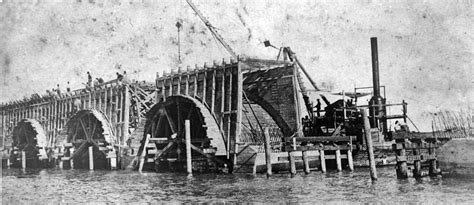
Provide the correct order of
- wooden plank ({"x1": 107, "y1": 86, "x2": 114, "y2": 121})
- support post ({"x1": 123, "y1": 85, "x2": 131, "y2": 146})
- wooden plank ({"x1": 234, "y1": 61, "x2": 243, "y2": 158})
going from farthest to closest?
wooden plank ({"x1": 107, "y1": 86, "x2": 114, "y2": 121}) → support post ({"x1": 123, "y1": 85, "x2": 131, "y2": 146}) → wooden plank ({"x1": 234, "y1": 61, "x2": 243, "y2": 158})

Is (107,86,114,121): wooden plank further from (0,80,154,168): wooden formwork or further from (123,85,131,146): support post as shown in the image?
(123,85,131,146): support post

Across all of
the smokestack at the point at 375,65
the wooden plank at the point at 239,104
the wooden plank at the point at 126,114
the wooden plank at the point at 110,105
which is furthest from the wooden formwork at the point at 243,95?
the smokestack at the point at 375,65

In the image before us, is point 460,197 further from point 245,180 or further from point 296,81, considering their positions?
point 296,81

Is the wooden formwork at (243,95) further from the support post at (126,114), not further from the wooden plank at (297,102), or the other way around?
the support post at (126,114)

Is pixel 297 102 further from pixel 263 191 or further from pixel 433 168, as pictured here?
pixel 263 191

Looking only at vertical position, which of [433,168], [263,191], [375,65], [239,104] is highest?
[375,65]

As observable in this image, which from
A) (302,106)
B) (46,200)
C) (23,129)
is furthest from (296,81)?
(23,129)

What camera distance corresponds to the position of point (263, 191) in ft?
62.7

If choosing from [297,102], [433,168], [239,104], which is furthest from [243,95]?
[433,168]

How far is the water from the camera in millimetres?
16828

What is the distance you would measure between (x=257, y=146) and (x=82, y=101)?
19141mm

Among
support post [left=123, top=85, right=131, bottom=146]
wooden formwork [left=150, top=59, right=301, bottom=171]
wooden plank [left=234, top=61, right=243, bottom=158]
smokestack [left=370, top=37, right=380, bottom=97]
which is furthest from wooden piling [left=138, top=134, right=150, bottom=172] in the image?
smokestack [left=370, top=37, right=380, bottom=97]

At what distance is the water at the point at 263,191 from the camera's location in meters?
16.8

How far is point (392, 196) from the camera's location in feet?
55.2
